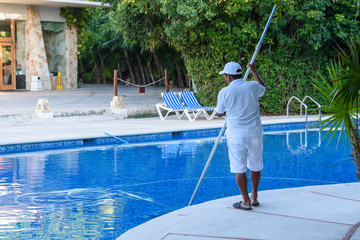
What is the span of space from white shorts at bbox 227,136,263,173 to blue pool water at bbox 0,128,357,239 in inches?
51.7

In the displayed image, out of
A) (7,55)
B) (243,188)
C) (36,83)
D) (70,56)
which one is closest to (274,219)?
(243,188)

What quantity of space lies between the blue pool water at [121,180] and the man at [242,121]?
4.36 ft

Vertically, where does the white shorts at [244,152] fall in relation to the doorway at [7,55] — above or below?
below

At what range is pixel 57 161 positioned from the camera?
32.9 ft

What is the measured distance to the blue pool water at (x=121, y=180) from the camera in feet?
19.6

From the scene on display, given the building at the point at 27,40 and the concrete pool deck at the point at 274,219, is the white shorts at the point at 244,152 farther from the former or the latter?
the building at the point at 27,40

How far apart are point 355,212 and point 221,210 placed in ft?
3.95

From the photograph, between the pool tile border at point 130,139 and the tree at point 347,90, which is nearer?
the tree at point 347,90

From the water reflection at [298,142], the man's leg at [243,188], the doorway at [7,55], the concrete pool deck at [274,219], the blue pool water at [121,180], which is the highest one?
the doorway at [7,55]

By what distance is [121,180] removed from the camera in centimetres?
837

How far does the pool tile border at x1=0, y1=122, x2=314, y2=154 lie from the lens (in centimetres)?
1099

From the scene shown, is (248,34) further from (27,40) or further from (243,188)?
(27,40)

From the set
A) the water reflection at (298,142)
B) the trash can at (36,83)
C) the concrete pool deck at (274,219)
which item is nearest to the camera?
the concrete pool deck at (274,219)

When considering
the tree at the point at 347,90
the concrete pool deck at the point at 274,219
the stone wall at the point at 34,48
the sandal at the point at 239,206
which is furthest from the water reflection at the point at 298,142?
the stone wall at the point at 34,48
